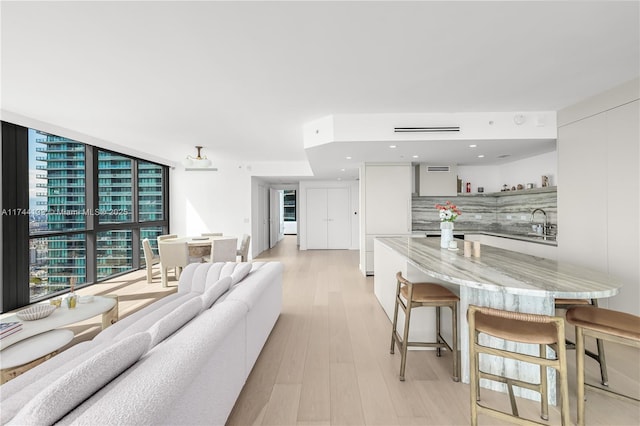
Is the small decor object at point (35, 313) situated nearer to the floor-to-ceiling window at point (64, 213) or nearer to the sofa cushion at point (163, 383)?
the floor-to-ceiling window at point (64, 213)

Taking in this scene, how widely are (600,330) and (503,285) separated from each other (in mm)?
591

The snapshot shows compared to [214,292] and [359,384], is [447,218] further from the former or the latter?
[214,292]

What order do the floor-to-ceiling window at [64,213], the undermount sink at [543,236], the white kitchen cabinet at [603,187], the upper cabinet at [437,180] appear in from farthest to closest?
the upper cabinet at [437,180], the undermount sink at [543,236], the floor-to-ceiling window at [64,213], the white kitchen cabinet at [603,187]

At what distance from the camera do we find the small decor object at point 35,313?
227 centimetres

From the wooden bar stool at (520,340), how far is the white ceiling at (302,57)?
1.89 meters

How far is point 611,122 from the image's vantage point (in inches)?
115

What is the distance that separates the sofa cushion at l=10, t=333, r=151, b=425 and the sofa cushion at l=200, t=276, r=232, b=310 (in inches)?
29.9

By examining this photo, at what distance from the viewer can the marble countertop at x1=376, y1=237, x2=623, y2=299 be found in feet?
5.01

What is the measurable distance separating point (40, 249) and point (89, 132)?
1.88 meters

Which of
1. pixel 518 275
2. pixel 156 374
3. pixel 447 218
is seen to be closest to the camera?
pixel 156 374

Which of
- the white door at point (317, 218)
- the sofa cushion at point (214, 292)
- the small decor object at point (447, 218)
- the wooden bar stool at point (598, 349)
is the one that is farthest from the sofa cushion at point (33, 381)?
the white door at point (317, 218)

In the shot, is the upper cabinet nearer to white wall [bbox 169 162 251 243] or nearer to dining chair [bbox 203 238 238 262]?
dining chair [bbox 203 238 238 262]

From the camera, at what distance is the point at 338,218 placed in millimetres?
8852

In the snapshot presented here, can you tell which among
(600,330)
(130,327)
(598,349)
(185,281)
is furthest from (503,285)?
(185,281)
